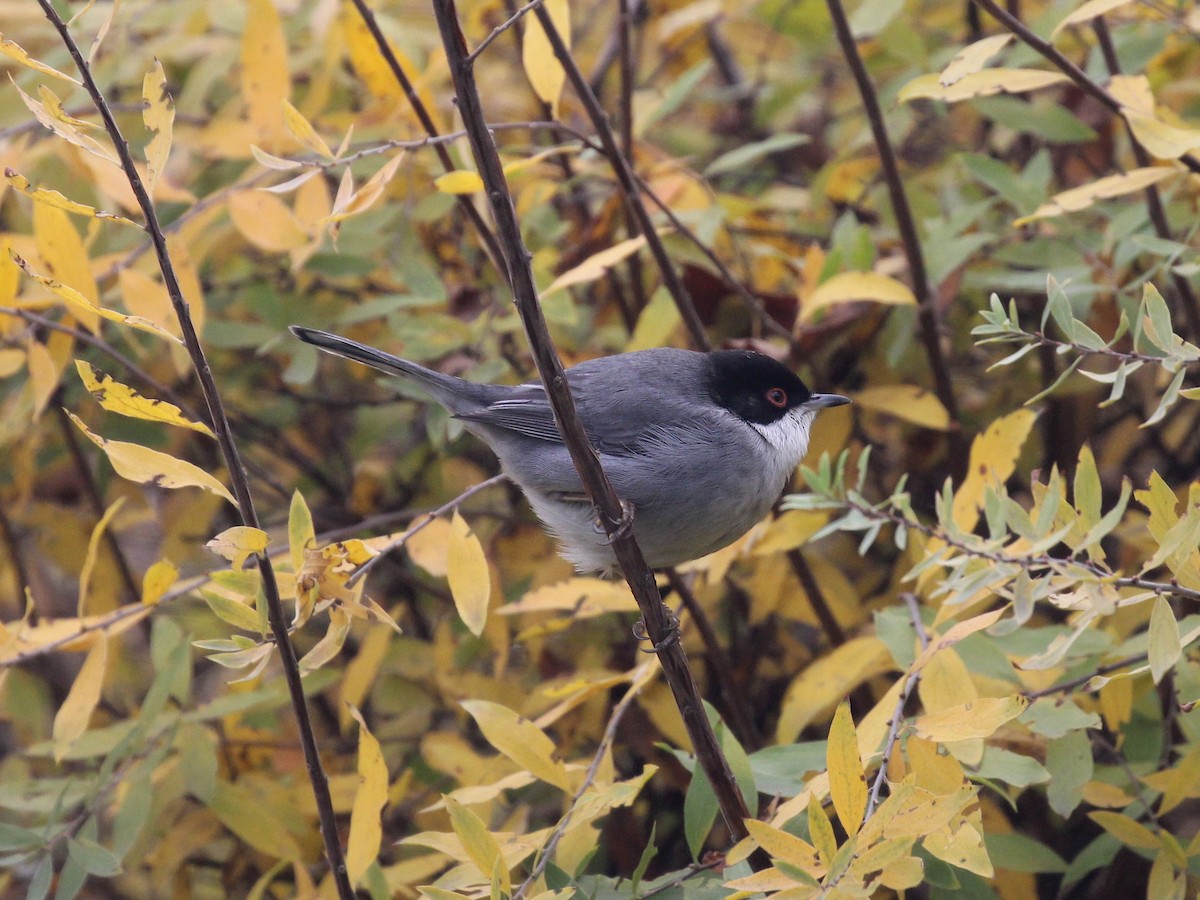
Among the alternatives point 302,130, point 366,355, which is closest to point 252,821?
point 366,355

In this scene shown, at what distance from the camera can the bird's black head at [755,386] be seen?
10.7ft

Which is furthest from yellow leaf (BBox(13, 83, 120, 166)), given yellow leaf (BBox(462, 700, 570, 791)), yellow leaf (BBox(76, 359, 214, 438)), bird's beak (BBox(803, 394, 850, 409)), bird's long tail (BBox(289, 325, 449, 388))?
bird's beak (BBox(803, 394, 850, 409))

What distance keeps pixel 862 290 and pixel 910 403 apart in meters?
0.37

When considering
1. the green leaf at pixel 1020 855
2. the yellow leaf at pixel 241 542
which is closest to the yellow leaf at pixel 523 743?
the yellow leaf at pixel 241 542

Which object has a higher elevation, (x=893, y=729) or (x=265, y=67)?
(x=265, y=67)

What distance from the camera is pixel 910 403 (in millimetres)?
3105

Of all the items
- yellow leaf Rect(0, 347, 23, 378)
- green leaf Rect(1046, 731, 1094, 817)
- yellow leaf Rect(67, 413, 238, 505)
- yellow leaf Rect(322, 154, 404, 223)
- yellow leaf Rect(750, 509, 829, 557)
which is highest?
yellow leaf Rect(322, 154, 404, 223)

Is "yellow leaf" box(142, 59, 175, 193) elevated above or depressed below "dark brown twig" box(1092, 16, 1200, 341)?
above

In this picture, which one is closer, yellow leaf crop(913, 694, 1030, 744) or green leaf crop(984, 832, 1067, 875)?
yellow leaf crop(913, 694, 1030, 744)

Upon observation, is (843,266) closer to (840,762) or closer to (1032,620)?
(1032,620)

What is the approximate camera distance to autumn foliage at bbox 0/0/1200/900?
77.1 inches

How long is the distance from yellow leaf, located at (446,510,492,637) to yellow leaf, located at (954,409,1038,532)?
3.29 ft

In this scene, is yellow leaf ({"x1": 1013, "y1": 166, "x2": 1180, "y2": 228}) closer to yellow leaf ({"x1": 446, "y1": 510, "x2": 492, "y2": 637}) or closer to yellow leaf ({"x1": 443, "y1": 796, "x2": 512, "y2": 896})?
yellow leaf ({"x1": 446, "y1": 510, "x2": 492, "y2": 637})

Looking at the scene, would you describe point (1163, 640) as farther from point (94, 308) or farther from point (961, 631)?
point (94, 308)
